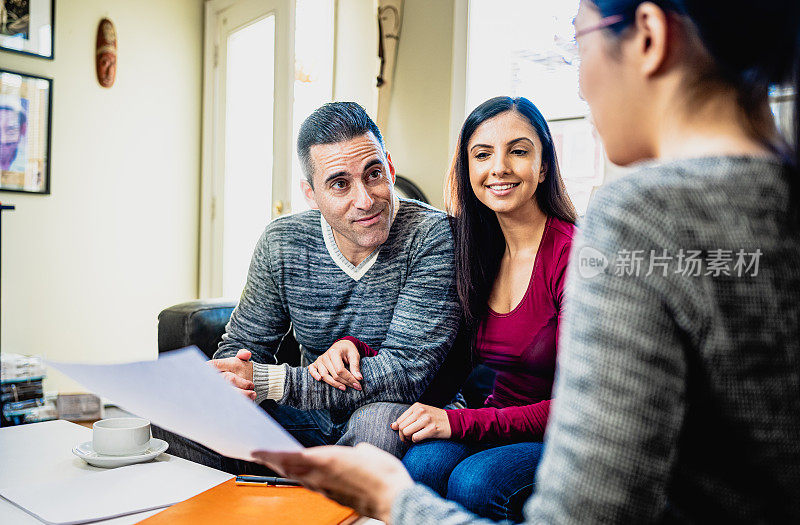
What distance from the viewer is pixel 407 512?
51cm

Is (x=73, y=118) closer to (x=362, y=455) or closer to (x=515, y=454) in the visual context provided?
(x=515, y=454)

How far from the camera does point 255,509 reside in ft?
3.00

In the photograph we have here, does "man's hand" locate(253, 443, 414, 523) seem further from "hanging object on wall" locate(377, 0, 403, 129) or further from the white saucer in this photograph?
"hanging object on wall" locate(377, 0, 403, 129)

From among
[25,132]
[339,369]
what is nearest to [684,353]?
[339,369]

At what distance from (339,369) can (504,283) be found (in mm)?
440

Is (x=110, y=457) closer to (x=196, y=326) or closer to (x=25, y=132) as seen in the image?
(x=196, y=326)

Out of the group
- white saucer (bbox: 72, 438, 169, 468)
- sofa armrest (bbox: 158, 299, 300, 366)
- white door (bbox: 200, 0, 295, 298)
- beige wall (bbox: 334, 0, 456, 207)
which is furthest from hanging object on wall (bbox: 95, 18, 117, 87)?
white saucer (bbox: 72, 438, 169, 468)

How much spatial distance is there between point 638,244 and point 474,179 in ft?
3.77

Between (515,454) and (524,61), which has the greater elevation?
(524,61)

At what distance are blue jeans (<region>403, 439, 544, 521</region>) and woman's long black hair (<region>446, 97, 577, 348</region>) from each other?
297mm

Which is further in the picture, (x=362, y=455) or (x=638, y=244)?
(x=362, y=455)

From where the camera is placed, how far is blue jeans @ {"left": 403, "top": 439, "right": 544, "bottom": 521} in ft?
3.72

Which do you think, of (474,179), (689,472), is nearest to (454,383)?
(474,179)

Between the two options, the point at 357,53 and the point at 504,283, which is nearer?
the point at 504,283
